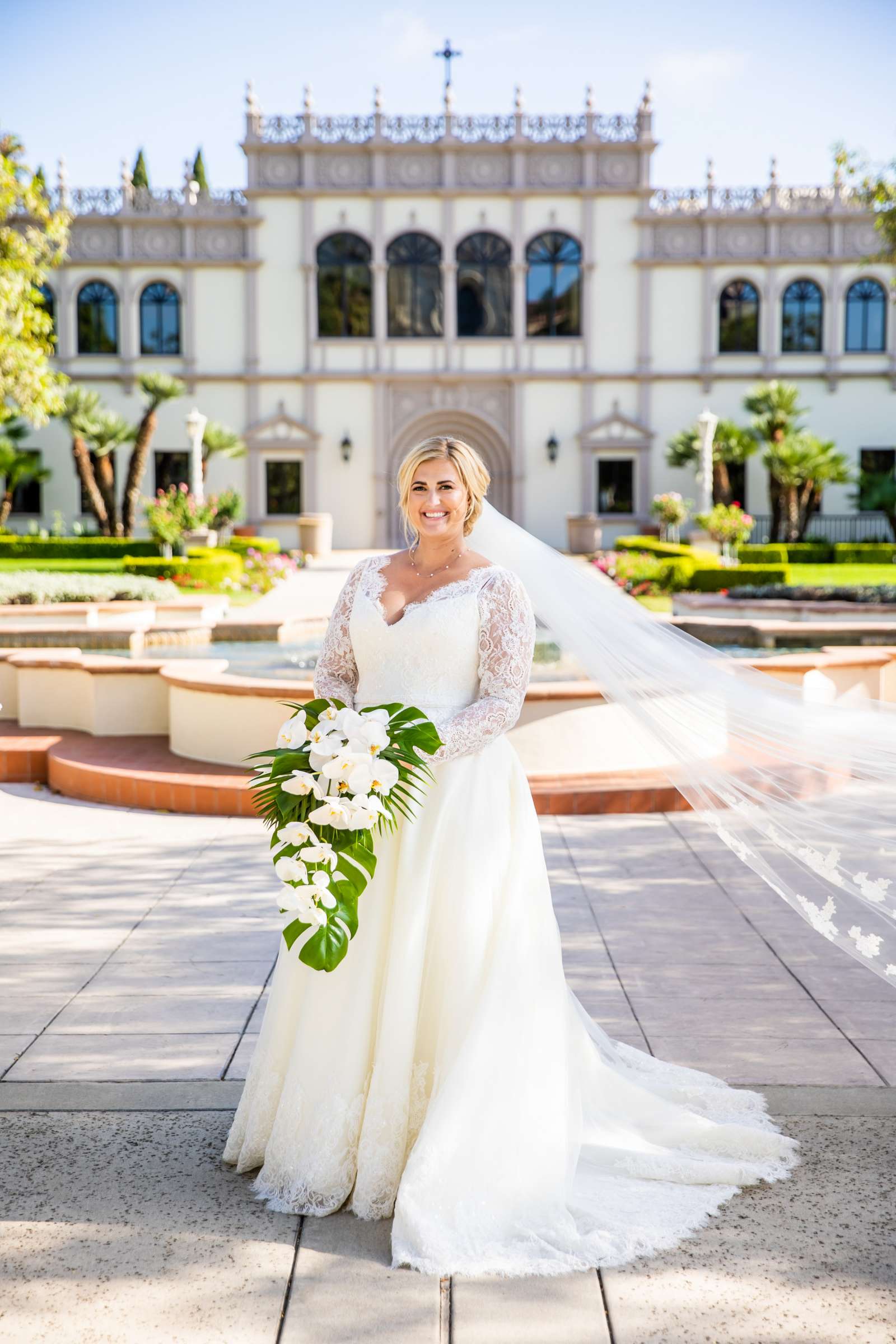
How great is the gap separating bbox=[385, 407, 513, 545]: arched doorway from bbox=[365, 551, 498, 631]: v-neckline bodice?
3124 cm

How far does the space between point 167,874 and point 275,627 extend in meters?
6.73

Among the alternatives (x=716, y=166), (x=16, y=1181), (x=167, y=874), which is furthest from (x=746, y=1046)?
(x=716, y=166)

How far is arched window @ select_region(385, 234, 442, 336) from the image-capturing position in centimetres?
3403

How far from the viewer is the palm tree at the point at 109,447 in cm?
3108

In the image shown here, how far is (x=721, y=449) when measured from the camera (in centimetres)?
3256

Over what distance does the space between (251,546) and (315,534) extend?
12.5ft

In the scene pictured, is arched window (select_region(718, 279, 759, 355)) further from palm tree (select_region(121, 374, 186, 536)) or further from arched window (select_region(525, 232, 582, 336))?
palm tree (select_region(121, 374, 186, 536))

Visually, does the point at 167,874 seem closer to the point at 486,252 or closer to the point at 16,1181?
the point at 16,1181

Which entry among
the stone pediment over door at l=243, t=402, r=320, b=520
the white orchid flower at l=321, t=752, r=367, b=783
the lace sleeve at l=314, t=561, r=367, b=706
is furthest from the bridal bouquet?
the stone pediment over door at l=243, t=402, r=320, b=520

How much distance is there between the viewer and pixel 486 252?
34094mm

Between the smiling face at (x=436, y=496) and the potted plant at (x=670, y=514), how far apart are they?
25887mm

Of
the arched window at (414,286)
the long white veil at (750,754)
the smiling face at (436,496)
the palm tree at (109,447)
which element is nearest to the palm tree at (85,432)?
the palm tree at (109,447)

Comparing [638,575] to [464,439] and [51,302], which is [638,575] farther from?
[51,302]

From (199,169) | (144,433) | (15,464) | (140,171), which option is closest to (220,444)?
(144,433)
